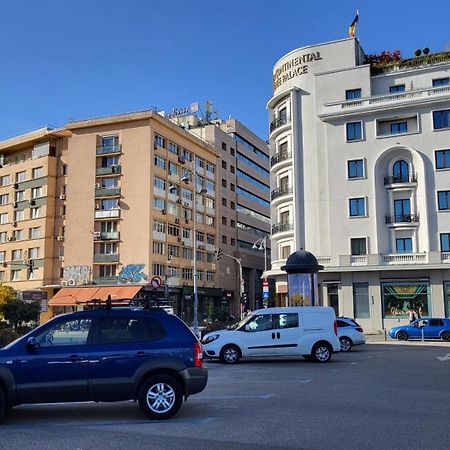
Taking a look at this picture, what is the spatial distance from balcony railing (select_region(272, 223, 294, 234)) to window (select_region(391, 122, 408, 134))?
35.4ft

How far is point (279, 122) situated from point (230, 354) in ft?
109

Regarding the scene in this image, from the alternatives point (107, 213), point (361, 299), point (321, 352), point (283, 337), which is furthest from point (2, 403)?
point (107, 213)

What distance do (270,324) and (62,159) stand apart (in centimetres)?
5198

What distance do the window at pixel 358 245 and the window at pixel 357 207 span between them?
1.89 metres

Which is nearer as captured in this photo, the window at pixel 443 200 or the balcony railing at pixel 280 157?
the window at pixel 443 200

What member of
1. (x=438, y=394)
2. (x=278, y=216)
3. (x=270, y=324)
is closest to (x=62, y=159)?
(x=278, y=216)

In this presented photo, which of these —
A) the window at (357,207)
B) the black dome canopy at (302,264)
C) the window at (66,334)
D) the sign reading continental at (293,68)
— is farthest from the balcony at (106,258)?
the window at (66,334)

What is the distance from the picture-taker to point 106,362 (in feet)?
27.5

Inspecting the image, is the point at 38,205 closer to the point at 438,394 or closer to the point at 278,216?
the point at 278,216

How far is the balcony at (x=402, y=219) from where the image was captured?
135ft

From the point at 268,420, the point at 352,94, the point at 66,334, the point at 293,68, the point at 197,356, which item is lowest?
the point at 268,420

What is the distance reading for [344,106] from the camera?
4422 cm

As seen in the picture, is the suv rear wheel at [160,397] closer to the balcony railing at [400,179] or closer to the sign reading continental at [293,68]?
the balcony railing at [400,179]

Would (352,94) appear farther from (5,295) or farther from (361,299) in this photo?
(5,295)
